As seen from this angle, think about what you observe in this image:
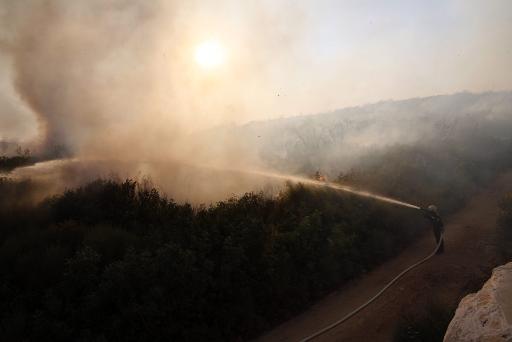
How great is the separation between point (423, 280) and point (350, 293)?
1973 millimetres

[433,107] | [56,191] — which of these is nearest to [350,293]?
[56,191]

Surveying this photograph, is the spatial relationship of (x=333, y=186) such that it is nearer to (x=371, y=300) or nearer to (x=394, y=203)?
(x=394, y=203)

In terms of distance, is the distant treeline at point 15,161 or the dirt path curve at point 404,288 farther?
the distant treeline at point 15,161

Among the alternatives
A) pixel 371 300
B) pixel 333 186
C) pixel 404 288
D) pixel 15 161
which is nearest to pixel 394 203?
pixel 333 186

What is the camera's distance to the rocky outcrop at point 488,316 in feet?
14.0

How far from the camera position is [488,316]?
4.65 meters

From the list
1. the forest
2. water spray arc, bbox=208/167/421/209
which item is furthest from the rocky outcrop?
water spray arc, bbox=208/167/421/209

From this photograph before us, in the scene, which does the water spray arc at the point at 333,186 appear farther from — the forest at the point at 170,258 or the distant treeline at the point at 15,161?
the distant treeline at the point at 15,161

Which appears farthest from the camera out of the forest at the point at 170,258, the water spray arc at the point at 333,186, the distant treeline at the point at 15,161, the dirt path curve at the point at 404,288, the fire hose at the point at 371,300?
the water spray arc at the point at 333,186

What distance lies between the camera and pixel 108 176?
40.2 ft

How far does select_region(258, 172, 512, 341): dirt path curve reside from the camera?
804cm

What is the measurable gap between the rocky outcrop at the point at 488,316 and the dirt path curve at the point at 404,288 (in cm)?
255

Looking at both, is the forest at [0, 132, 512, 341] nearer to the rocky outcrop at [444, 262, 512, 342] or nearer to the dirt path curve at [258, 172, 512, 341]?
the dirt path curve at [258, 172, 512, 341]

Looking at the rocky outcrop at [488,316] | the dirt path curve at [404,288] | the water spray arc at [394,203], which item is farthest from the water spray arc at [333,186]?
the rocky outcrop at [488,316]
